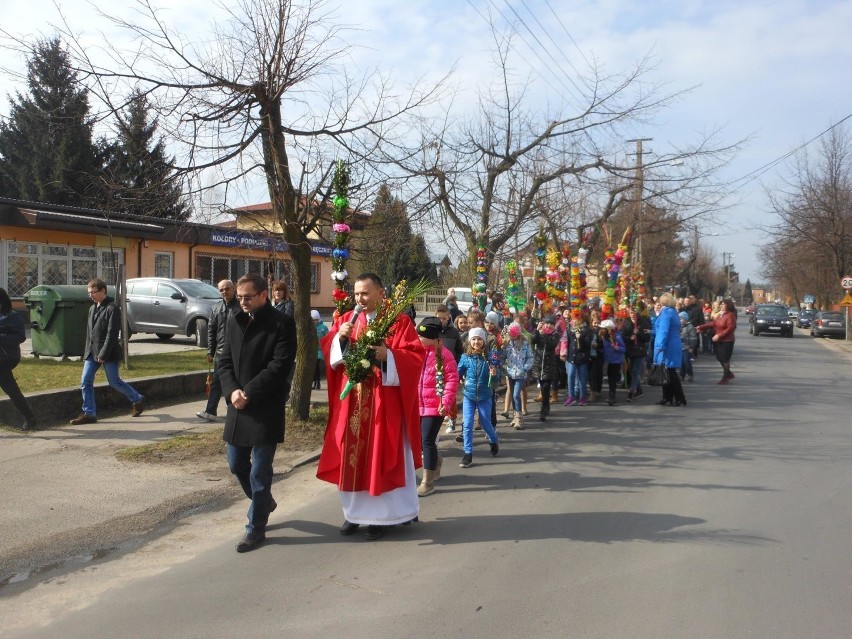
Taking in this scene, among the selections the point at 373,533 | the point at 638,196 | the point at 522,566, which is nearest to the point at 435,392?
the point at 373,533

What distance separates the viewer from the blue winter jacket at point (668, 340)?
500 inches

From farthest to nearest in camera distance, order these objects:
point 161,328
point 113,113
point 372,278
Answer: point 161,328
point 113,113
point 372,278

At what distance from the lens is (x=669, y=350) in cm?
1271

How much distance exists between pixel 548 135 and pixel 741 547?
1076cm

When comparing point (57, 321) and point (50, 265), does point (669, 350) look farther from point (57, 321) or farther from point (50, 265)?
point (50, 265)

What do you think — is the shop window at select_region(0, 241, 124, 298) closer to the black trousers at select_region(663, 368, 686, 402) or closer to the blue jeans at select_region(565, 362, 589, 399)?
the blue jeans at select_region(565, 362, 589, 399)

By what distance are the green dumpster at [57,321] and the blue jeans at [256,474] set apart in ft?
29.8

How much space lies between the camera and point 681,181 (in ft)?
50.6

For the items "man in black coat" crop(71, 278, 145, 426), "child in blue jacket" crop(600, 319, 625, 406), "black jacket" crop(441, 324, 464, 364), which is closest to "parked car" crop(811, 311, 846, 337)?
"child in blue jacket" crop(600, 319, 625, 406)

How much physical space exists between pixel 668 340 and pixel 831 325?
1218 inches

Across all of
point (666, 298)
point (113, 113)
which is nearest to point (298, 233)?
point (113, 113)

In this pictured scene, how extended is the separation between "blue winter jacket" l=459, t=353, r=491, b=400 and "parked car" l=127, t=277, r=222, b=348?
1137 cm

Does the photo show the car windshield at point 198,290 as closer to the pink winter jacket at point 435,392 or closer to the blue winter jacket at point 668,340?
the blue winter jacket at point 668,340

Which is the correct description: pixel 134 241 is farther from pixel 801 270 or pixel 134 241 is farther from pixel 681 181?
pixel 801 270
